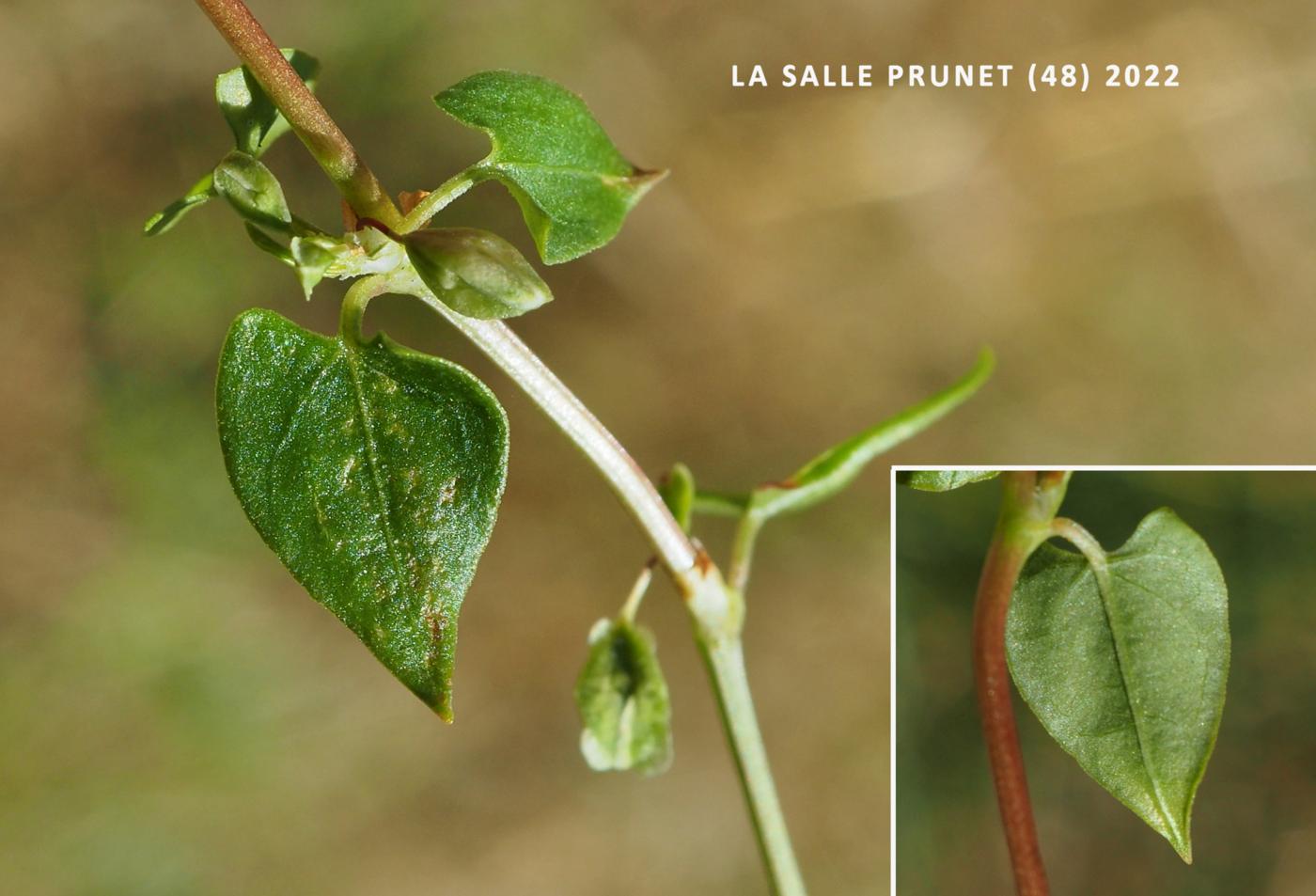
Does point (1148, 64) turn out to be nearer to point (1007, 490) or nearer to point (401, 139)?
point (401, 139)

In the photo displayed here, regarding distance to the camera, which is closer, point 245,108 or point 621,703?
point 245,108

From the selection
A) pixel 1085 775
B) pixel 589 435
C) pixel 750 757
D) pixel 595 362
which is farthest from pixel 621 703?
pixel 595 362

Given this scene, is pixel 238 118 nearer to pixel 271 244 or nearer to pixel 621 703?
pixel 271 244

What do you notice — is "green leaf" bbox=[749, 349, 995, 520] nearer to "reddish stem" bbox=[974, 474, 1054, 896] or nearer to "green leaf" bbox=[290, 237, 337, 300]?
"reddish stem" bbox=[974, 474, 1054, 896]

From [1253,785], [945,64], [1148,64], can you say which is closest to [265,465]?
[1253,785]

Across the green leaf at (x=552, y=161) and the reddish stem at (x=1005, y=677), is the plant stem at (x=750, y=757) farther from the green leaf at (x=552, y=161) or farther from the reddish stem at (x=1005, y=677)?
the green leaf at (x=552, y=161)

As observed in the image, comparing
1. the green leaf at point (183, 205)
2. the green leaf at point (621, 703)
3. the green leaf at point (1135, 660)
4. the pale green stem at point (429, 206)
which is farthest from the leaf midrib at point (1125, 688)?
the green leaf at point (183, 205)
